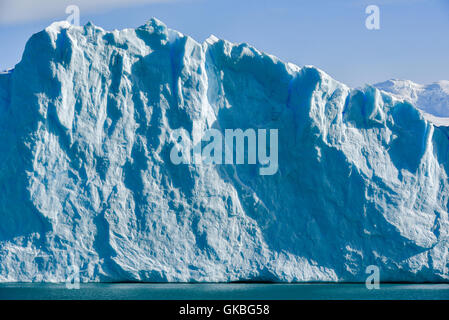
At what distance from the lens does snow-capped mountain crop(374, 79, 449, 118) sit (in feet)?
92.2

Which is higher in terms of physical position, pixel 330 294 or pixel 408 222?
pixel 408 222

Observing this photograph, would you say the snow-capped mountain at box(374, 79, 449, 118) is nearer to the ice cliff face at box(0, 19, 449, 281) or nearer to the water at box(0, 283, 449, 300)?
the ice cliff face at box(0, 19, 449, 281)

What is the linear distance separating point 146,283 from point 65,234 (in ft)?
7.32

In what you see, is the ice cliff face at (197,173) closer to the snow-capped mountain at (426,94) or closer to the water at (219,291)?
the water at (219,291)

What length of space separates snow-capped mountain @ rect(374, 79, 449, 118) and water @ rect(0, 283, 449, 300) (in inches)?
453

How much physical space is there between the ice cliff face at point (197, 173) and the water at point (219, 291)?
2.28 ft

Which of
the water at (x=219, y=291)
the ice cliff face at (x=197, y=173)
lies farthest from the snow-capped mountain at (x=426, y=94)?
the water at (x=219, y=291)

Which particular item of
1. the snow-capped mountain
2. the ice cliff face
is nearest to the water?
the ice cliff face

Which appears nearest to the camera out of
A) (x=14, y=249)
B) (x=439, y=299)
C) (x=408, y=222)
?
(x=439, y=299)

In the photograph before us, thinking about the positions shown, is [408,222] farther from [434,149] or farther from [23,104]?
[23,104]

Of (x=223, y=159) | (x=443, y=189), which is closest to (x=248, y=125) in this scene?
(x=223, y=159)

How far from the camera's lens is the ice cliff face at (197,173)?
17938 millimetres

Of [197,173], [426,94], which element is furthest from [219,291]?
[426,94]

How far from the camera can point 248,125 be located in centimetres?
1938
